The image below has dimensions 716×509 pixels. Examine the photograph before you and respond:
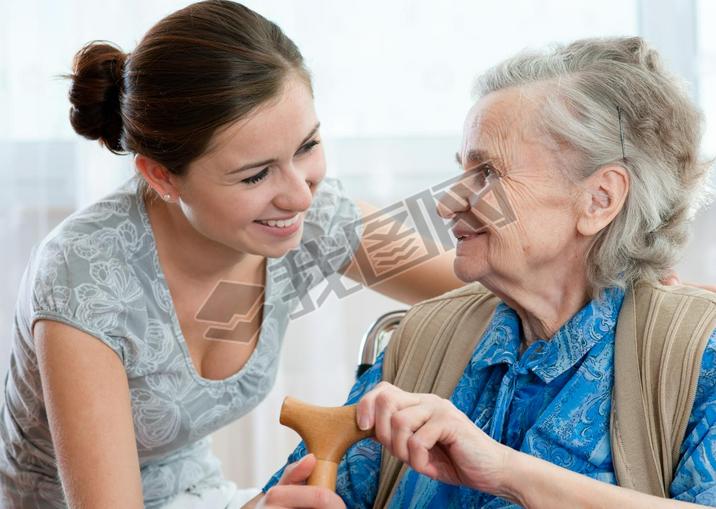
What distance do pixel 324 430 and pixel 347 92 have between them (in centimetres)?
157

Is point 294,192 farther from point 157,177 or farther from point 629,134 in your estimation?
point 629,134

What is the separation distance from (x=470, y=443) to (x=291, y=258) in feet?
2.47


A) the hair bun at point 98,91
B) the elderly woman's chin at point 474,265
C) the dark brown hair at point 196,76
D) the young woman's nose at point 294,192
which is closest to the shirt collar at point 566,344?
the elderly woman's chin at point 474,265

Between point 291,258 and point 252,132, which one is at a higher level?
point 252,132

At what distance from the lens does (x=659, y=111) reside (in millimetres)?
1237

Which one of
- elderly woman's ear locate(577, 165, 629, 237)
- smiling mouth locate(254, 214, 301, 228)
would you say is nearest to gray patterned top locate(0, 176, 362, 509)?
smiling mouth locate(254, 214, 301, 228)

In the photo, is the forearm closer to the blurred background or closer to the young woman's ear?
the young woman's ear

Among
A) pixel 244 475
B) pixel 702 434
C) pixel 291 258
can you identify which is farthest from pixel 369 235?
pixel 244 475

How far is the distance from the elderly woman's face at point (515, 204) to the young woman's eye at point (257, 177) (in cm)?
32

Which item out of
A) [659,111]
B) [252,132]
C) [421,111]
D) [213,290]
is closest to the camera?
[659,111]

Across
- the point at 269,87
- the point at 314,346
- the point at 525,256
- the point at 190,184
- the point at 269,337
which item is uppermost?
the point at 269,87

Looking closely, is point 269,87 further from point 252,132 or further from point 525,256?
point 525,256

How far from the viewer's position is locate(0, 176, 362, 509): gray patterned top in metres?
1.46

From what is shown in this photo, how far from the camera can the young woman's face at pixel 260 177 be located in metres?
1.37
